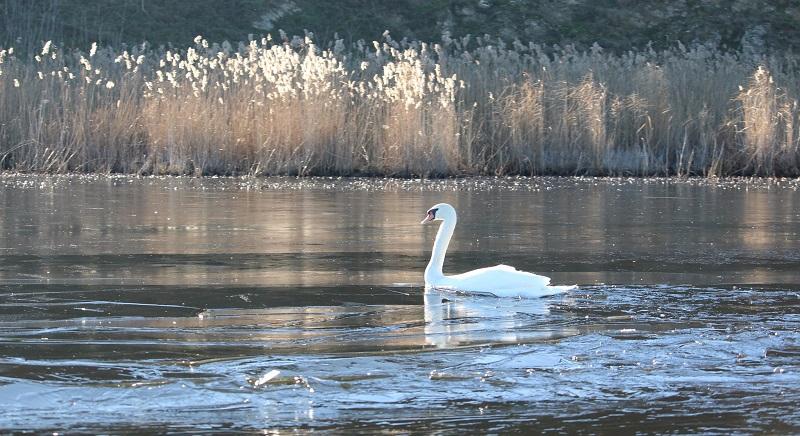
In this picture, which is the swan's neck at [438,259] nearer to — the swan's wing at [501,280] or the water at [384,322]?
the water at [384,322]

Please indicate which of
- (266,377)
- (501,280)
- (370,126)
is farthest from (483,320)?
(370,126)

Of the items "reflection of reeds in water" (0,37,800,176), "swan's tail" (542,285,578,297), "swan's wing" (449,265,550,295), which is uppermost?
"reflection of reeds in water" (0,37,800,176)

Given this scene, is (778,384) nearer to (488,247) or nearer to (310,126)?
(488,247)

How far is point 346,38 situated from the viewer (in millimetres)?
34656

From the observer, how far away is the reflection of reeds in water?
1767 centimetres

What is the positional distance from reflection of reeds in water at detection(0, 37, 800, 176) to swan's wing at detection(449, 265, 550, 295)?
29.5 feet

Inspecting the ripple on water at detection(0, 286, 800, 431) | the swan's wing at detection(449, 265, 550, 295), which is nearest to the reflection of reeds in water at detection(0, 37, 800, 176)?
the swan's wing at detection(449, 265, 550, 295)

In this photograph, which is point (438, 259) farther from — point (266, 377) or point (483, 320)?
point (266, 377)

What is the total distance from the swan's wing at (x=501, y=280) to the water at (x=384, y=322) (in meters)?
0.13

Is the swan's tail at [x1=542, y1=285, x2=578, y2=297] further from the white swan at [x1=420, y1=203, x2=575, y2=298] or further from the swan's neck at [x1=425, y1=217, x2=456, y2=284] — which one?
the swan's neck at [x1=425, y1=217, x2=456, y2=284]

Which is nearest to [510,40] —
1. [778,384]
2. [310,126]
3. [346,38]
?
[346,38]

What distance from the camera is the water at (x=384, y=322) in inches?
225

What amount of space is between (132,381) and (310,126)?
11.8 metres

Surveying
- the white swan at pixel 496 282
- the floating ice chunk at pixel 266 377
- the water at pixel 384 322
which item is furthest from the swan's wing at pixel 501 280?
the floating ice chunk at pixel 266 377
